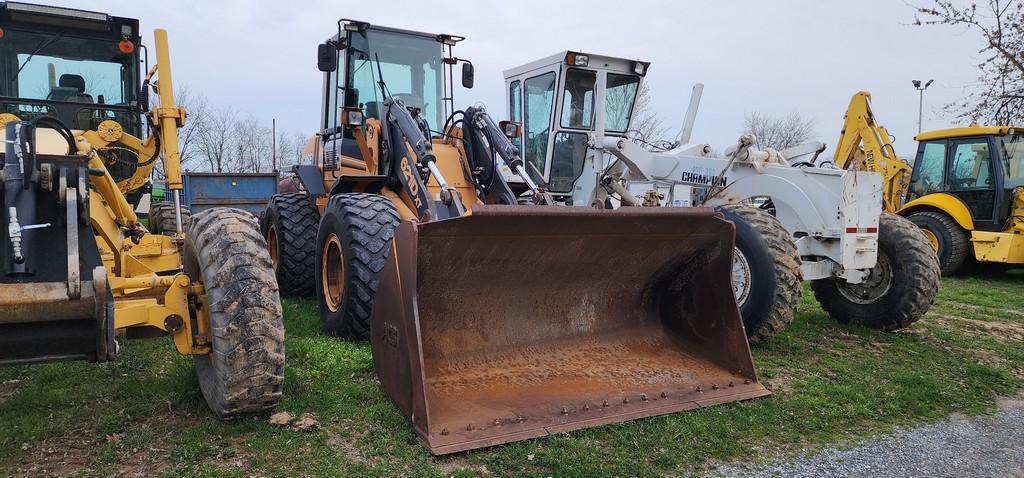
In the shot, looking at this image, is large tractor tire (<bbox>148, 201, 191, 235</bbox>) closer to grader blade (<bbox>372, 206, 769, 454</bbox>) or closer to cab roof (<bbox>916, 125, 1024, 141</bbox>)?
grader blade (<bbox>372, 206, 769, 454</bbox>)

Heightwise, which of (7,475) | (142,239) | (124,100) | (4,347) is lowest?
(7,475)

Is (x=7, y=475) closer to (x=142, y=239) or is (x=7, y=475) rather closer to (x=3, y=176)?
(x=3, y=176)

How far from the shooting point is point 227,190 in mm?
14586

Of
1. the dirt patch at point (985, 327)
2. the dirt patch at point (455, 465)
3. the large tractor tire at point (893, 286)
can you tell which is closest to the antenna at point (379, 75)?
the dirt patch at point (455, 465)

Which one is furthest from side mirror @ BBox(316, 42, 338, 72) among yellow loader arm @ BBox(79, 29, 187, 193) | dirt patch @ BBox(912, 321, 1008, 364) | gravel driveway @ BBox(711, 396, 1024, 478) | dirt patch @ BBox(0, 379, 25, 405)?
dirt patch @ BBox(912, 321, 1008, 364)

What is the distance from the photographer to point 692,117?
6.95m

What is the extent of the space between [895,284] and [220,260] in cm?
535

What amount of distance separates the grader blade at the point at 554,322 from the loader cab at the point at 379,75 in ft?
9.25

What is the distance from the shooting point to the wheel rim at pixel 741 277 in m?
4.87

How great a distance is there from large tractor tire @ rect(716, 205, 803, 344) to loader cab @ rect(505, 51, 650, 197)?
2802mm

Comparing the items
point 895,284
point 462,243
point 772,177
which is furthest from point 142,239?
point 895,284

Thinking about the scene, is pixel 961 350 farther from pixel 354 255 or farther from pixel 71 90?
pixel 71 90

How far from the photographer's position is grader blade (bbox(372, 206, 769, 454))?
334 cm

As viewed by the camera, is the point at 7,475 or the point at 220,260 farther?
the point at 220,260
